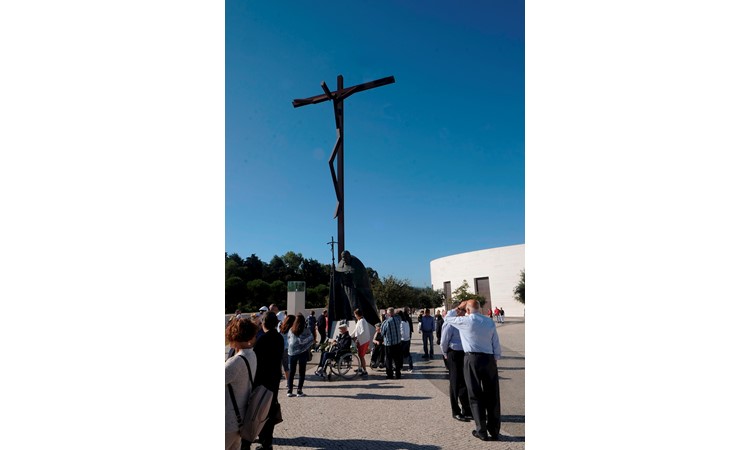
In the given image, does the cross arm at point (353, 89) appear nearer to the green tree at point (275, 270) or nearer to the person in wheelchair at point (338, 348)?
the person in wheelchair at point (338, 348)

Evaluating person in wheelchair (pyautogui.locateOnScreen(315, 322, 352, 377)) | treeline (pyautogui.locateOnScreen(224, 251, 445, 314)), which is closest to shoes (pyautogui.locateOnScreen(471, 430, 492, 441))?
person in wheelchair (pyautogui.locateOnScreen(315, 322, 352, 377))

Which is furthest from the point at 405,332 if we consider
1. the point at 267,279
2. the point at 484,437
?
the point at 267,279

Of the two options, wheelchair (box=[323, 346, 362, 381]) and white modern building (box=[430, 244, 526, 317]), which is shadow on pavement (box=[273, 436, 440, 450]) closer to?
wheelchair (box=[323, 346, 362, 381])

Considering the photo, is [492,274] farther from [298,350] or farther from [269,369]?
[269,369]

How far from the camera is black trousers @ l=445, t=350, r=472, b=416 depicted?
16.5ft

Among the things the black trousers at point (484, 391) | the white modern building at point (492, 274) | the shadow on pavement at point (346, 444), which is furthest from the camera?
the white modern building at point (492, 274)

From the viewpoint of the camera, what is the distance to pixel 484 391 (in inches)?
173

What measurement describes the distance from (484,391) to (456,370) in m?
0.85

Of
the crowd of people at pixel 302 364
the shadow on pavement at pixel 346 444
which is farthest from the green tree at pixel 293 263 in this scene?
the shadow on pavement at pixel 346 444

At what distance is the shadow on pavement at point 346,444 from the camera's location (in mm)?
3992

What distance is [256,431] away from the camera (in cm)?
301

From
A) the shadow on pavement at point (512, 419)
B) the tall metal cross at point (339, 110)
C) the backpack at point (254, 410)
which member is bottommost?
the shadow on pavement at point (512, 419)

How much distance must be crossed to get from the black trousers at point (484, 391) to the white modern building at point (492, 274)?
40.8m

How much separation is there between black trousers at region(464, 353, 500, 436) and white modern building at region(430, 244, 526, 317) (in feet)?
134
